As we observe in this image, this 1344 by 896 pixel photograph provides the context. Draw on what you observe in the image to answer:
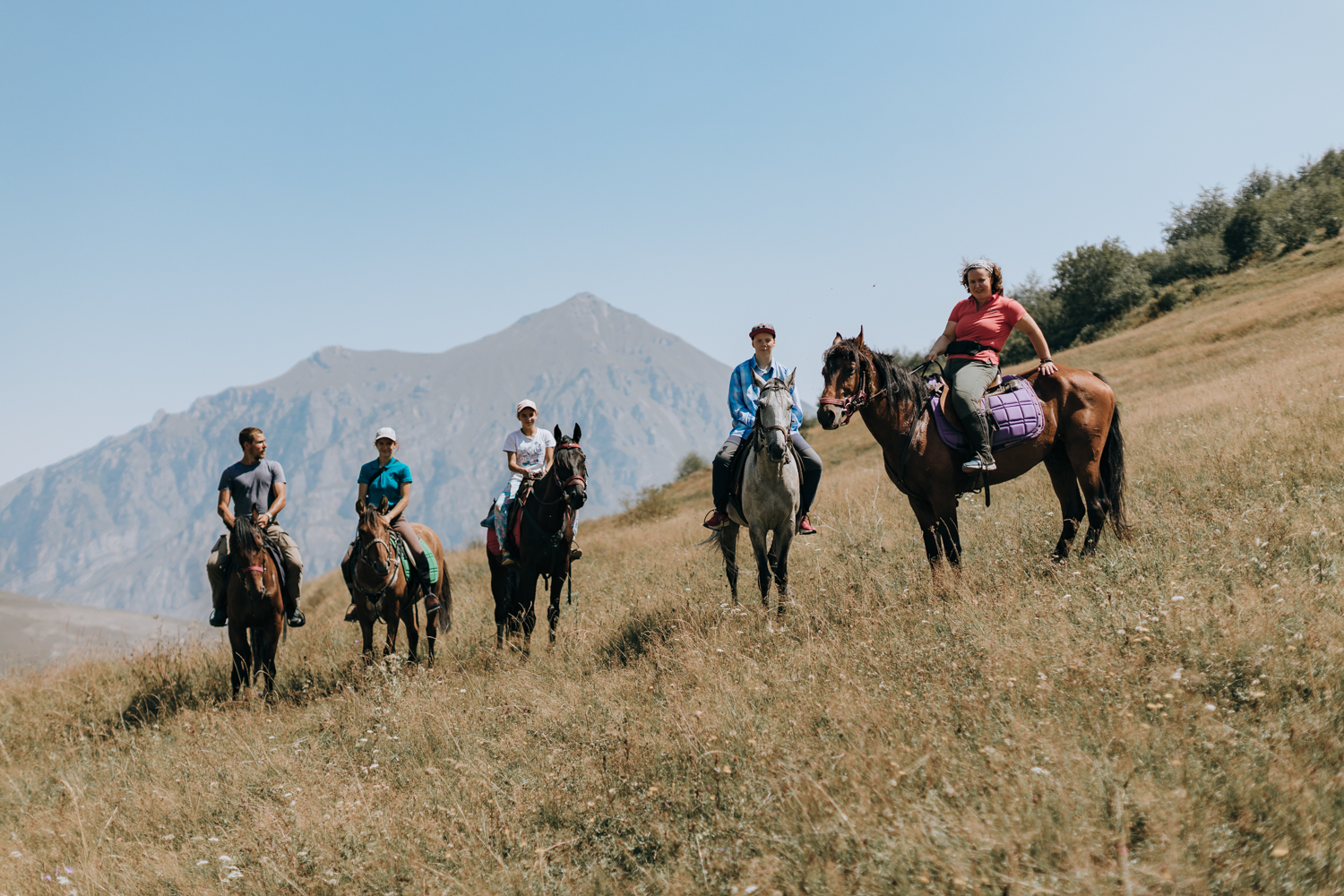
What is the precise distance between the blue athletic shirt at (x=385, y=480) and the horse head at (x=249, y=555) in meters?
1.37

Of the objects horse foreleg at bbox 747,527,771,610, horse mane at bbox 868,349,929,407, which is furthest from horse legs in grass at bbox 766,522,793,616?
horse mane at bbox 868,349,929,407

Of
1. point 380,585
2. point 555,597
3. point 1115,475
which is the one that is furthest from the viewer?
point 555,597

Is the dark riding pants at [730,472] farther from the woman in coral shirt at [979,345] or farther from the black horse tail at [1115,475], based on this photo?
the black horse tail at [1115,475]

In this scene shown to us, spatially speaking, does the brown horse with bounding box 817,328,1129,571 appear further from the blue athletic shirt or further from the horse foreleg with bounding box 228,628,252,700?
the horse foreleg with bounding box 228,628,252,700

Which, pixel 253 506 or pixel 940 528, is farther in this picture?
pixel 253 506

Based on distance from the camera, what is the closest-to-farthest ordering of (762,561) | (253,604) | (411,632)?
(762,561)
(253,604)
(411,632)

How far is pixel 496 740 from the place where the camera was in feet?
19.3

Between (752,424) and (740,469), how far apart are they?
0.54m

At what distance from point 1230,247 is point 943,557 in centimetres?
5843

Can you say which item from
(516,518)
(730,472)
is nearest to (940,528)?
(730,472)

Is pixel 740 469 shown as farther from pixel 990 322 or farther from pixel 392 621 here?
pixel 392 621

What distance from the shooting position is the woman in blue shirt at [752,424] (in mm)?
7629

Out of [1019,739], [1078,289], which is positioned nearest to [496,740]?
[1019,739]

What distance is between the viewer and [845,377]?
269 inches
